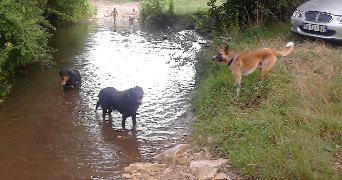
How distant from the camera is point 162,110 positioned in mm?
8227

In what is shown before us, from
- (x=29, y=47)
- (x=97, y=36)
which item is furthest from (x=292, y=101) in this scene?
(x=97, y=36)

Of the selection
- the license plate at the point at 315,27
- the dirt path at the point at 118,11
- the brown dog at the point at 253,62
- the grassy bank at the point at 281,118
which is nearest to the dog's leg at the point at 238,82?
the brown dog at the point at 253,62

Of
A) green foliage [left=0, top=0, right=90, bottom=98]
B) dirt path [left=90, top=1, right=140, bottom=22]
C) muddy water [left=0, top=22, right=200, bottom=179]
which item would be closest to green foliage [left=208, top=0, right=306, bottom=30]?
muddy water [left=0, top=22, right=200, bottom=179]

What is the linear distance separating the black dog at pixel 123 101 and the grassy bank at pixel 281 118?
140 cm

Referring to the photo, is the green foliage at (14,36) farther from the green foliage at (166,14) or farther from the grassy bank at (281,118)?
the green foliage at (166,14)

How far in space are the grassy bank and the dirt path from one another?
70.8 ft

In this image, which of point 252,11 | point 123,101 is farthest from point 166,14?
point 123,101

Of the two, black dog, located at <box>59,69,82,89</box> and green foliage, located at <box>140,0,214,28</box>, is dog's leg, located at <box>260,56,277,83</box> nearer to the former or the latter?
black dog, located at <box>59,69,82,89</box>

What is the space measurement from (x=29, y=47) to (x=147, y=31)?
13494mm

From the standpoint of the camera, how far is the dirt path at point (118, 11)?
3014 centimetres

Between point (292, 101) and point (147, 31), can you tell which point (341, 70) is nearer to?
point (292, 101)

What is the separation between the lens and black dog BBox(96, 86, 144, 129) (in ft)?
22.6

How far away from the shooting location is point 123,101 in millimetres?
7059

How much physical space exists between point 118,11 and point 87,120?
88.6 ft
